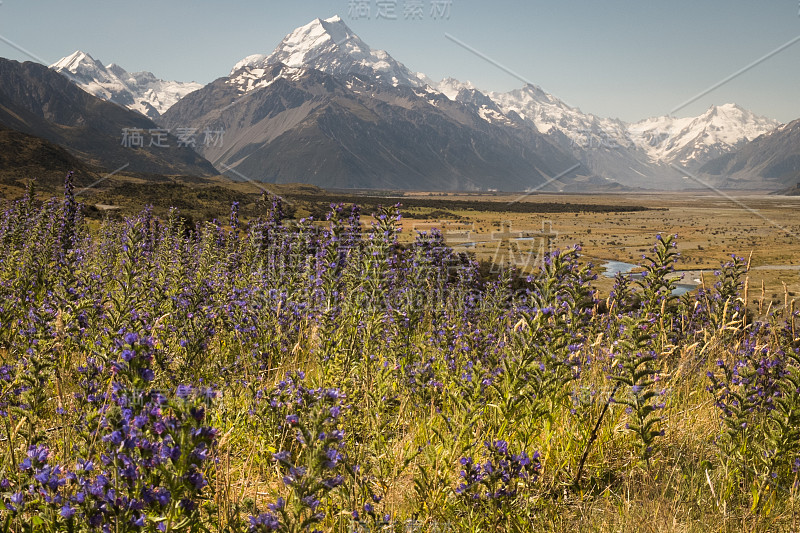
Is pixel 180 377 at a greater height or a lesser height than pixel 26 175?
lesser

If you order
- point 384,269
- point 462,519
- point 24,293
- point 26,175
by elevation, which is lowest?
point 462,519

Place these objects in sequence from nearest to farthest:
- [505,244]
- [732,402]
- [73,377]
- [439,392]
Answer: [73,377], [732,402], [439,392], [505,244]

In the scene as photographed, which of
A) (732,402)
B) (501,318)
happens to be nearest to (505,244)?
(501,318)

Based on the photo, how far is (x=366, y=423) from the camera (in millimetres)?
4379

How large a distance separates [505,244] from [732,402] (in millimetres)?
43329

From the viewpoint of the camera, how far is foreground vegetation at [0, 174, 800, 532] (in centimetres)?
247

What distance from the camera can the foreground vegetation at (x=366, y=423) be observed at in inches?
97.2

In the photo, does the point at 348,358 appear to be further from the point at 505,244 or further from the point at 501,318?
the point at 505,244

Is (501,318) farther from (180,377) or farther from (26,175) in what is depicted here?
(26,175)

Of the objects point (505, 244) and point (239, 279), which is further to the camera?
point (505, 244)

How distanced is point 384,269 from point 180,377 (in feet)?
9.02

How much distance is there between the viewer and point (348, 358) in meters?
5.19

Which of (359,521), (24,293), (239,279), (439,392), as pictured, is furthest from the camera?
(239,279)

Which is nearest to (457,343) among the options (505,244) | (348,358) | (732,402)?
(348,358)
